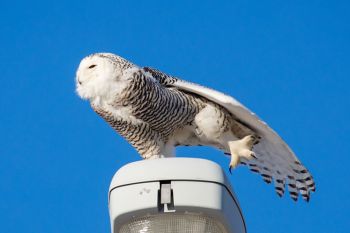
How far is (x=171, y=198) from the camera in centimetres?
228

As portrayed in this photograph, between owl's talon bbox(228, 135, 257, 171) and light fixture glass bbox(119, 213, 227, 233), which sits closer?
light fixture glass bbox(119, 213, 227, 233)

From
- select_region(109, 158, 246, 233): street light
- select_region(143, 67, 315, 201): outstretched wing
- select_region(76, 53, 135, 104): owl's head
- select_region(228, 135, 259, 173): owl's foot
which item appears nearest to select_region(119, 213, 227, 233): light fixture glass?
select_region(109, 158, 246, 233): street light

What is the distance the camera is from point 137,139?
5305 mm

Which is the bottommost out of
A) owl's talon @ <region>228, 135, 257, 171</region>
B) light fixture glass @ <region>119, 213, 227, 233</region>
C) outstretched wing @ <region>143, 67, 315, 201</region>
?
light fixture glass @ <region>119, 213, 227, 233</region>

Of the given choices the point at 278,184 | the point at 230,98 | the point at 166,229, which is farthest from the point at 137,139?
the point at 166,229

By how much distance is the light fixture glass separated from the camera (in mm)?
2338

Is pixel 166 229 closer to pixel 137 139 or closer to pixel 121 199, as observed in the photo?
pixel 121 199

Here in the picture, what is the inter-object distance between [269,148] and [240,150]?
600 mm

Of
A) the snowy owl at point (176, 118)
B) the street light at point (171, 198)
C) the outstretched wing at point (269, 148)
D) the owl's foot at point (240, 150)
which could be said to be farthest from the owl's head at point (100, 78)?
the street light at point (171, 198)

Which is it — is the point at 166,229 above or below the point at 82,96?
below

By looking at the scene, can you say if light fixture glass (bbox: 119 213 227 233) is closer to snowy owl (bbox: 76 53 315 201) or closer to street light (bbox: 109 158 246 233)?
street light (bbox: 109 158 246 233)

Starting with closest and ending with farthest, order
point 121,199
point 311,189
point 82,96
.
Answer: point 121,199 < point 82,96 < point 311,189

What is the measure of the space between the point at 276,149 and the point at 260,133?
168mm

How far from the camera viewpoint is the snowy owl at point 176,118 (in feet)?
16.6
